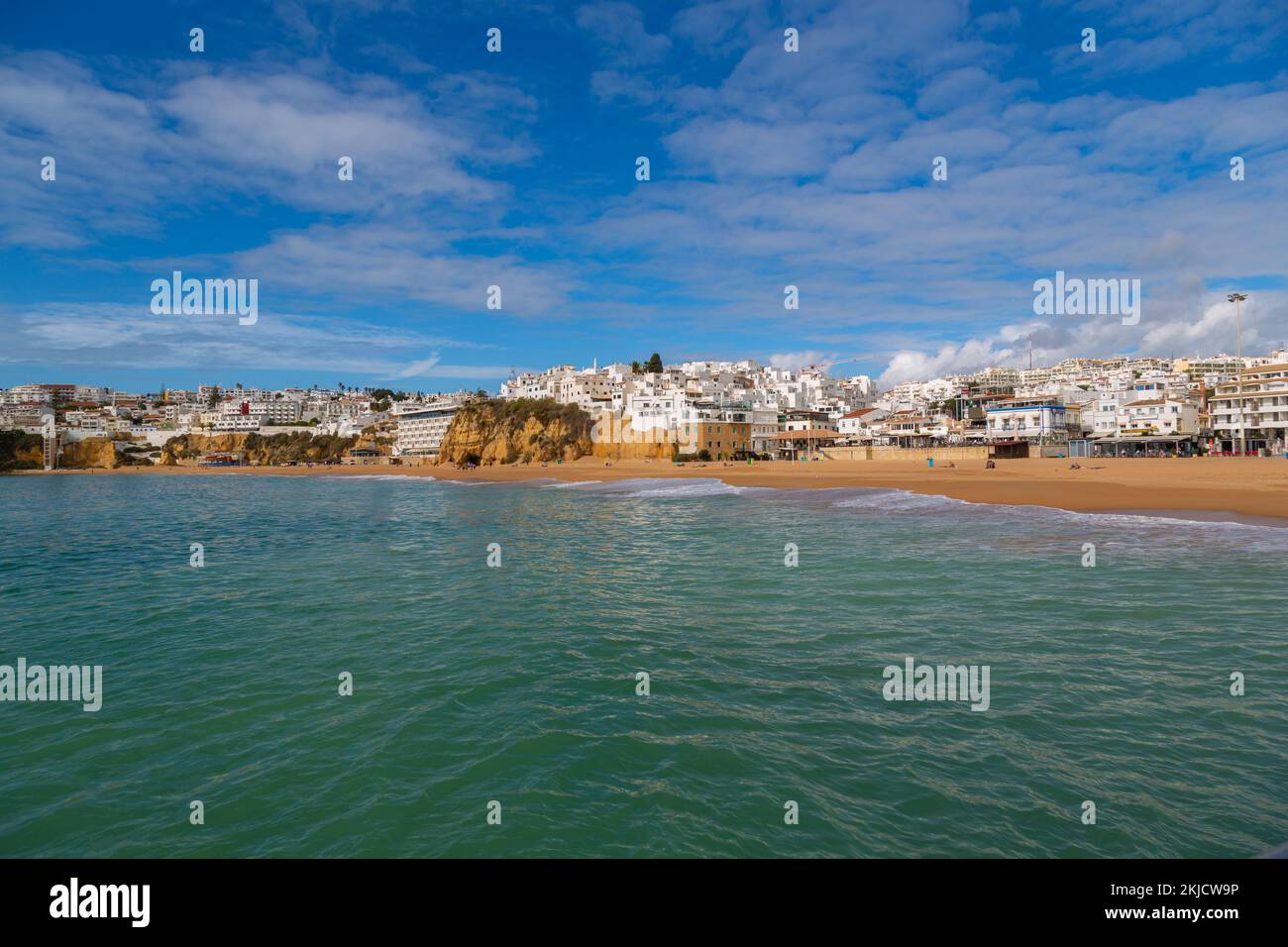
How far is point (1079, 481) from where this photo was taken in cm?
4616

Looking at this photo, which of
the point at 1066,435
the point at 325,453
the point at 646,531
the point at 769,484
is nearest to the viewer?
the point at 646,531

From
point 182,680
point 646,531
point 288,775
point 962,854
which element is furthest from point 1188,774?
point 646,531

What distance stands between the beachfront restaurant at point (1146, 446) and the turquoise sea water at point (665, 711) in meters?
75.4

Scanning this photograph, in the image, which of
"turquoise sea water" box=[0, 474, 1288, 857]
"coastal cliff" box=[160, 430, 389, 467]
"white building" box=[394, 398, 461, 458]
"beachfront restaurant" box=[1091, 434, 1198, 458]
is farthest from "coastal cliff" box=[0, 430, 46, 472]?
"beachfront restaurant" box=[1091, 434, 1198, 458]

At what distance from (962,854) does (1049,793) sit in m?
1.69

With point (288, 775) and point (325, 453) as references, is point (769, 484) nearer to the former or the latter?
point (288, 775)

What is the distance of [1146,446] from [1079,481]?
53.0 meters

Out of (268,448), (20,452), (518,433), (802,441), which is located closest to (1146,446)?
(802,441)

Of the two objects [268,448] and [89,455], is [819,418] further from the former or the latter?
[89,455]

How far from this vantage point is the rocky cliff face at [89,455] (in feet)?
546

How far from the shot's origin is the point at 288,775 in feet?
25.5

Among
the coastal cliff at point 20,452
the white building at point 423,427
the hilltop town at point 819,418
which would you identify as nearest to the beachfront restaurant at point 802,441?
the hilltop town at point 819,418

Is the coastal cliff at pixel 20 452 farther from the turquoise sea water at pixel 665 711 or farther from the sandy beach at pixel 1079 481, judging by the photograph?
the turquoise sea water at pixel 665 711
